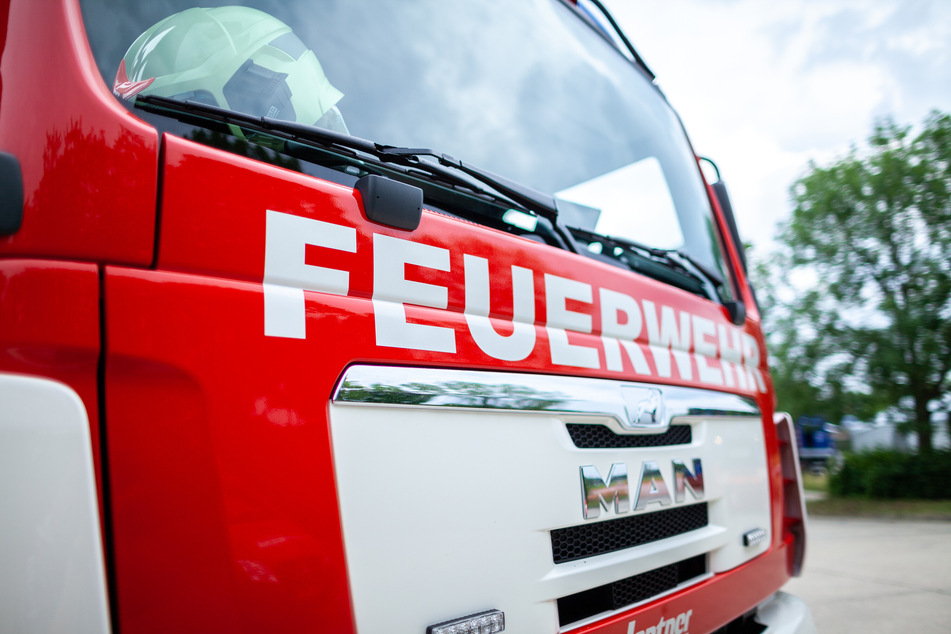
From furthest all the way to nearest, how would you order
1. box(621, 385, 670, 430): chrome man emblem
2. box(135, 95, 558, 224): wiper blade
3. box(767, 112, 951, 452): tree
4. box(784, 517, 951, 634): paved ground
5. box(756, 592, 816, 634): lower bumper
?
box(767, 112, 951, 452): tree → box(784, 517, 951, 634): paved ground → box(756, 592, 816, 634): lower bumper → box(621, 385, 670, 430): chrome man emblem → box(135, 95, 558, 224): wiper blade

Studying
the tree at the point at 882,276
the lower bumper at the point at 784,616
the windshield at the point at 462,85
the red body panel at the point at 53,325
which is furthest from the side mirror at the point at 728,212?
the tree at the point at 882,276

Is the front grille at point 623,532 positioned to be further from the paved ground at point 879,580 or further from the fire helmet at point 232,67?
the paved ground at point 879,580

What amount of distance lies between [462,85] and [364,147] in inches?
18.1

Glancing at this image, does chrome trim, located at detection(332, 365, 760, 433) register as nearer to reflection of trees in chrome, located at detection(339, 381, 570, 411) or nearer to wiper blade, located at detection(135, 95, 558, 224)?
reflection of trees in chrome, located at detection(339, 381, 570, 411)

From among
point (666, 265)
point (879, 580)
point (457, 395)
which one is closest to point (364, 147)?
point (457, 395)

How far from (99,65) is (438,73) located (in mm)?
737

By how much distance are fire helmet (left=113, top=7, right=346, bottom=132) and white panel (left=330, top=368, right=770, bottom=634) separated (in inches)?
23.7

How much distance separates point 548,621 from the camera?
3.91 ft

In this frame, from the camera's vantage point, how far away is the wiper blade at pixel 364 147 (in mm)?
982

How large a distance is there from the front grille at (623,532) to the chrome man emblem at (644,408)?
0.23 meters

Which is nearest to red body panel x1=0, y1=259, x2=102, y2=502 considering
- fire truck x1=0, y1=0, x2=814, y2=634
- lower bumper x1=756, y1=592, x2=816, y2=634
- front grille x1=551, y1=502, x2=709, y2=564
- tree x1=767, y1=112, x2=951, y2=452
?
fire truck x1=0, y1=0, x2=814, y2=634

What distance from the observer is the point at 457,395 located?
1118 millimetres

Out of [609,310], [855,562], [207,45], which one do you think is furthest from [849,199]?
[207,45]

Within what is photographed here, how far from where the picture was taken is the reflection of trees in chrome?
102 cm
